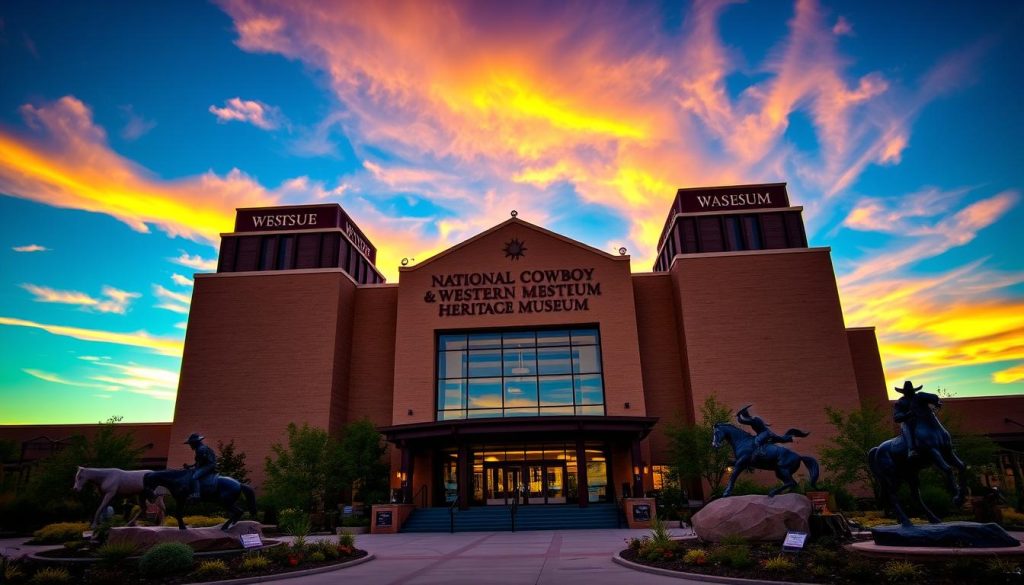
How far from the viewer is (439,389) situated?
1490 inches

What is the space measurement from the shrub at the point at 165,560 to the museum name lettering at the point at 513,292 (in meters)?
26.0

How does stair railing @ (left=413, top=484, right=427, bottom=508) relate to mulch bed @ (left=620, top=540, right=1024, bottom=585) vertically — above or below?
above

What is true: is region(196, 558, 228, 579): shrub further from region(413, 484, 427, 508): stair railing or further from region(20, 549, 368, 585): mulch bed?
region(413, 484, 427, 508): stair railing

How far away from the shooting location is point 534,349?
38469mm

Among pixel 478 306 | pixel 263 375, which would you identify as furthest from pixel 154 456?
pixel 478 306

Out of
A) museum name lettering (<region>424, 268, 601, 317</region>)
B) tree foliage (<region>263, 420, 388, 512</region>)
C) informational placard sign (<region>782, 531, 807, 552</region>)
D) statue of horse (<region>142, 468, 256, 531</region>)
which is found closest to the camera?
informational placard sign (<region>782, 531, 807, 552</region>)

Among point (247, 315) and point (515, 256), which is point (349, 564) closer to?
point (515, 256)

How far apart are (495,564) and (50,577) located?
31.3ft

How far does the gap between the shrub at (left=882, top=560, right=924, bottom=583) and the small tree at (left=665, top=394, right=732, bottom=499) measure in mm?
19924

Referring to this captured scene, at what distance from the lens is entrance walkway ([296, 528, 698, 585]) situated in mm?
12105

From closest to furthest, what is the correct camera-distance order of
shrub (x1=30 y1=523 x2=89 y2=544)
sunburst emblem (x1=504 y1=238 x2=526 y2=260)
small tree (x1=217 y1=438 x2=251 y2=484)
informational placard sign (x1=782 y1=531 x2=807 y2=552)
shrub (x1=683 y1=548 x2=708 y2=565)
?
informational placard sign (x1=782 y1=531 x2=807 y2=552), shrub (x1=683 y1=548 x2=708 y2=565), shrub (x1=30 y1=523 x2=89 y2=544), small tree (x1=217 y1=438 x2=251 y2=484), sunburst emblem (x1=504 y1=238 x2=526 y2=260)

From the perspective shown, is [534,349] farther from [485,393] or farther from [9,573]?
[9,573]

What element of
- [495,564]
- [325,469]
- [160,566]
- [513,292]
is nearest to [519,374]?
[513,292]

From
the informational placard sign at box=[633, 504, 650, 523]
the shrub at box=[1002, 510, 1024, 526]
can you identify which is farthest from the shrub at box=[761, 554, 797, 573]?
the informational placard sign at box=[633, 504, 650, 523]
